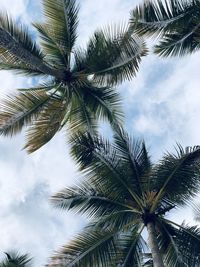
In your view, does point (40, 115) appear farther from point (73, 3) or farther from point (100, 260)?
point (100, 260)

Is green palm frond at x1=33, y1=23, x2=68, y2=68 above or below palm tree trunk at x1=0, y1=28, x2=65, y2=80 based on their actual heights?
above

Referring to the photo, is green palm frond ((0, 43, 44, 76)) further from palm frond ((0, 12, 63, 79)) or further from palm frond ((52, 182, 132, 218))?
palm frond ((52, 182, 132, 218))

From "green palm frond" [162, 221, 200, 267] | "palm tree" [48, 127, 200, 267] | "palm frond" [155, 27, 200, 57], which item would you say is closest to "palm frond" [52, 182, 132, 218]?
"palm tree" [48, 127, 200, 267]

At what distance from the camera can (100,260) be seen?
1528cm

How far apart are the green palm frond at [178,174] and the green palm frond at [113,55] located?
3436mm

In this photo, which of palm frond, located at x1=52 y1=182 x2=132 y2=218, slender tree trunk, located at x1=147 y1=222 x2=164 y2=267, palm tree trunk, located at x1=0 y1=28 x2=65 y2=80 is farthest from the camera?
palm frond, located at x1=52 y1=182 x2=132 y2=218

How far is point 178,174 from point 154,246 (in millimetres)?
2250

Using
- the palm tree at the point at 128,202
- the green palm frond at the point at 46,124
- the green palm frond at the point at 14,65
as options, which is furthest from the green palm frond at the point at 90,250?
the green palm frond at the point at 14,65

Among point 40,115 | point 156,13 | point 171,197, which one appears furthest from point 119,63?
point 171,197

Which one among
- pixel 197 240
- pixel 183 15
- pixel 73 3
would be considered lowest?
pixel 197 240

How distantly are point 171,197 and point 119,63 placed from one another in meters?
4.67

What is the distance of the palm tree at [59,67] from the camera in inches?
661

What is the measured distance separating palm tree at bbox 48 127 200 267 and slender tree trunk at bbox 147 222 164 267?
27 mm

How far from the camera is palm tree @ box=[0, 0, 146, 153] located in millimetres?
16797
